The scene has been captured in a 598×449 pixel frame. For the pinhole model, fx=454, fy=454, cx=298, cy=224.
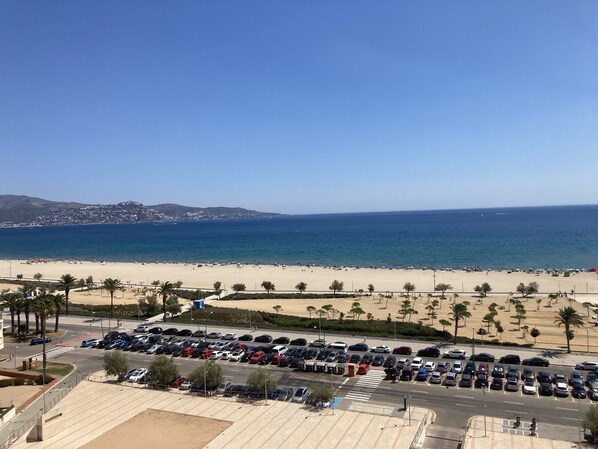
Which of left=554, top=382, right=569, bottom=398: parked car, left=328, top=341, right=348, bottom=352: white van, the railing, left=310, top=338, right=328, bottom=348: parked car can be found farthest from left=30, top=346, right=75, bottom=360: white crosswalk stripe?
left=554, top=382, right=569, bottom=398: parked car

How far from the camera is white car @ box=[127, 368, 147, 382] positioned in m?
34.2

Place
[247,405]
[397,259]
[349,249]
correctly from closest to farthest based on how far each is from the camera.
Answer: [247,405]
[397,259]
[349,249]

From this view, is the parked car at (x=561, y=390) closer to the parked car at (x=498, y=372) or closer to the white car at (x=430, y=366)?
the parked car at (x=498, y=372)

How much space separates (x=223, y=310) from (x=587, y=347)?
40.2 meters

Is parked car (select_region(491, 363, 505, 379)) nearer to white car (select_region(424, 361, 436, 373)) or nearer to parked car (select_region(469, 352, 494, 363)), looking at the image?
parked car (select_region(469, 352, 494, 363))

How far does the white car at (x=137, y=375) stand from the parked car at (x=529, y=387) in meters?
27.4

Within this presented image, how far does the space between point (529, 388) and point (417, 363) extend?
822 cm

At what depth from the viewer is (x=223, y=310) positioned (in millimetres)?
59094

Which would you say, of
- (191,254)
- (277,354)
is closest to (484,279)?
(277,354)

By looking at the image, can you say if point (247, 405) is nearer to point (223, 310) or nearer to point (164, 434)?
point (164, 434)

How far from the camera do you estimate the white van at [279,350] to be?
40.6 metres

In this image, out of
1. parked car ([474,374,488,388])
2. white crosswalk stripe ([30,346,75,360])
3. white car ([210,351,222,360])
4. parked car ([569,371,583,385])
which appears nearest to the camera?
parked car ([569,371,583,385])

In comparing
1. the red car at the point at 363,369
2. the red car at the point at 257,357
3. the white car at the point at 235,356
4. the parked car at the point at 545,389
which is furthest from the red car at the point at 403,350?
the white car at the point at 235,356

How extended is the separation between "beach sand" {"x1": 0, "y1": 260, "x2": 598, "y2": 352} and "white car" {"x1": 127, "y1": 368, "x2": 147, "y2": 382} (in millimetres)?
27647
